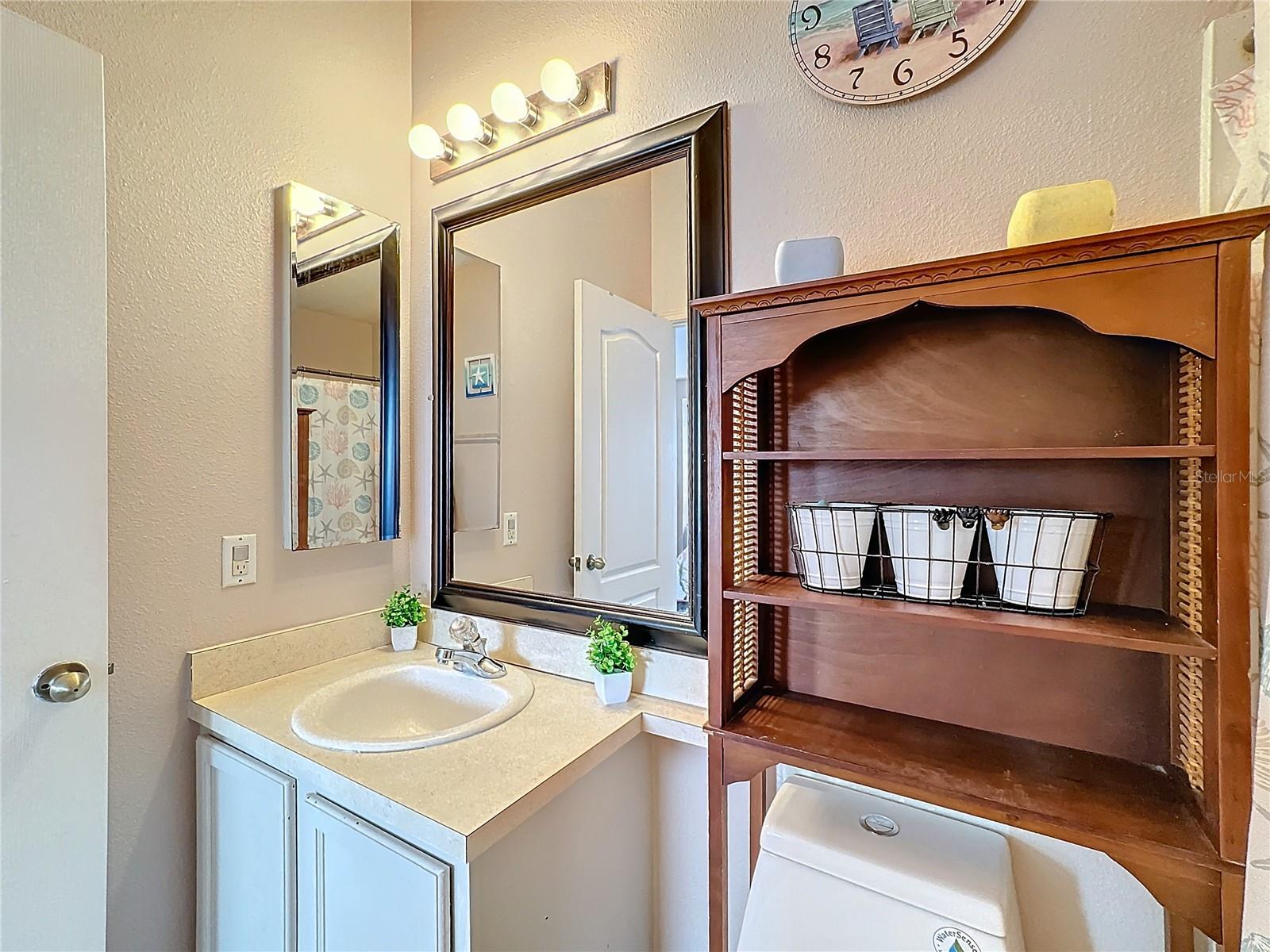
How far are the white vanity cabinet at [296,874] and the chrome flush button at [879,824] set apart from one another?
65 centimetres

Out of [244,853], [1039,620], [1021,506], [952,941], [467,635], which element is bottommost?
[244,853]

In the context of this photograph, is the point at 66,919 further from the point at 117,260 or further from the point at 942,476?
the point at 942,476

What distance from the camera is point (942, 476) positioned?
0.96m

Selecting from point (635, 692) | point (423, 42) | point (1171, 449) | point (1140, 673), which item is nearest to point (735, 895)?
point (635, 692)

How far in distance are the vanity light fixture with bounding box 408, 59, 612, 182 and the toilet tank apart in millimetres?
1483

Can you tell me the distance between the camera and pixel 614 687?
1182mm

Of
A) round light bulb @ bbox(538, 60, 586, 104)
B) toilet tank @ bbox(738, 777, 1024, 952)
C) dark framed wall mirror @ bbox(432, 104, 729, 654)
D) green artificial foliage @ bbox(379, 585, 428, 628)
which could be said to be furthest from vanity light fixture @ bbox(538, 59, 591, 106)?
toilet tank @ bbox(738, 777, 1024, 952)

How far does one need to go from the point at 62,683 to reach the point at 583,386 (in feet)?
3.38

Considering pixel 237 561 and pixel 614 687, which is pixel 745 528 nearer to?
pixel 614 687

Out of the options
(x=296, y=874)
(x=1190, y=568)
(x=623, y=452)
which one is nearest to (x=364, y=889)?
(x=296, y=874)

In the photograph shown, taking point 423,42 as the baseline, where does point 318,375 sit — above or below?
below

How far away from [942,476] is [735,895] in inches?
35.8

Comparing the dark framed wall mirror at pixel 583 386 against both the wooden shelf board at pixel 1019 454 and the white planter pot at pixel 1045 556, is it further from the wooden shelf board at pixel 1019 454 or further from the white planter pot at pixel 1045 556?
the white planter pot at pixel 1045 556

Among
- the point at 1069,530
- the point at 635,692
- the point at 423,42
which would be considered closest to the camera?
the point at 1069,530
